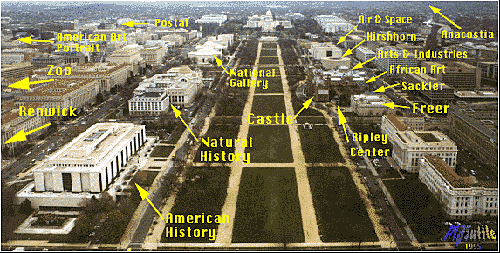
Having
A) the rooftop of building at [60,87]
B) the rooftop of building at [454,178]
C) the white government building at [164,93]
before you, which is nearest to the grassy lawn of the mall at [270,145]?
the rooftop of building at [454,178]

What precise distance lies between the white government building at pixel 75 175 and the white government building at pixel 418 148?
1202cm

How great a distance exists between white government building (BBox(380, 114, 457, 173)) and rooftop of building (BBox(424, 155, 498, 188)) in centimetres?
114

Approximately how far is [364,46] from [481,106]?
32.7 m

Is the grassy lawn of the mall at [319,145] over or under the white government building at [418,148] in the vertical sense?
under

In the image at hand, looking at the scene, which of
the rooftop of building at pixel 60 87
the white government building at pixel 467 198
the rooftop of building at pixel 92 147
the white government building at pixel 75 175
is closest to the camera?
the white government building at pixel 467 198

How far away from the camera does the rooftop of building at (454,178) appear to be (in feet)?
51.7

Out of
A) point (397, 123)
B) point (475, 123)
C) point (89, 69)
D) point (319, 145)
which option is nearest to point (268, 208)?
A: point (319, 145)

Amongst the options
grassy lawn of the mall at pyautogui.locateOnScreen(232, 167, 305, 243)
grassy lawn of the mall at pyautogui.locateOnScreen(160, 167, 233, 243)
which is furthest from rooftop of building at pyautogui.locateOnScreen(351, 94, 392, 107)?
grassy lawn of the mall at pyautogui.locateOnScreen(160, 167, 233, 243)

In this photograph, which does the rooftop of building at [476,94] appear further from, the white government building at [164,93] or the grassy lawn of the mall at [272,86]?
the white government building at [164,93]

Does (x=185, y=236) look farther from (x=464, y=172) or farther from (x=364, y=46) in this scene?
(x=364, y=46)

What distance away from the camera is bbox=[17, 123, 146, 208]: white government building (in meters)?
17.0

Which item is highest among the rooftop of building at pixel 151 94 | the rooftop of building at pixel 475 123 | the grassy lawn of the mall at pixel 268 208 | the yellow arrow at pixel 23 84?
the yellow arrow at pixel 23 84

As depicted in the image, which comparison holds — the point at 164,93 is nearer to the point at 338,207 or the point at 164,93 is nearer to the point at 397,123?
the point at 397,123

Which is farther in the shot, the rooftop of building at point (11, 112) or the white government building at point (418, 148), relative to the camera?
the rooftop of building at point (11, 112)
